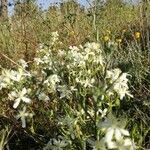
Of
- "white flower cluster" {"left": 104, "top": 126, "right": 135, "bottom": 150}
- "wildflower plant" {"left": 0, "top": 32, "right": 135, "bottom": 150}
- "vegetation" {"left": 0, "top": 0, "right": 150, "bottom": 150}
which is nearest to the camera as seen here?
"white flower cluster" {"left": 104, "top": 126, "right": 135, "bottom": 150}

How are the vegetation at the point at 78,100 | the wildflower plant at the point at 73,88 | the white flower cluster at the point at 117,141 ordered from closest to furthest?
1. the white flower cluster at the point at 117,141
2. the vegetation at the point at 78,100
3. the wildflower plant at the point at 73,88

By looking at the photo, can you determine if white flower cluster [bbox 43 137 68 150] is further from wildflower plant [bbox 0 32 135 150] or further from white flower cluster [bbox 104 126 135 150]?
white flower cluster [bbox 104 126 135 150]

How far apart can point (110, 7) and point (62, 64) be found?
5840 millimetres

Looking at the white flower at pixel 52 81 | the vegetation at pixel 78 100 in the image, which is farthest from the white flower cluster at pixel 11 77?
the white flower at pixel 52 81

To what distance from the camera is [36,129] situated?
332cm

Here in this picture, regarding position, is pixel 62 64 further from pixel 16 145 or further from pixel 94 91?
pixel 16 145

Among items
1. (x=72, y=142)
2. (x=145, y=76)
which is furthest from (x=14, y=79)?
(x=145, y=76)

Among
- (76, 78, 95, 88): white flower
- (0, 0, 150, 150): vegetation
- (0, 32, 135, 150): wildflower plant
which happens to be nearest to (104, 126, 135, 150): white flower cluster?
(0, 0, 150, 150): vegetation

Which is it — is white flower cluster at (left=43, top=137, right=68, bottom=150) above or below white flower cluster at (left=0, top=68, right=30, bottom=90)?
below

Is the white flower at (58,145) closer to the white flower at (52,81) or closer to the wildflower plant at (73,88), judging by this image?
the wildflower plant at (73,88)

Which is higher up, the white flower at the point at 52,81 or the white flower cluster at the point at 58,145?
the white flower at the point at 52,81

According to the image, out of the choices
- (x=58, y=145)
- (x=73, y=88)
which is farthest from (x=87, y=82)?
(x=58, y=145)

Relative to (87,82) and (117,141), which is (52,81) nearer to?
(87,82)

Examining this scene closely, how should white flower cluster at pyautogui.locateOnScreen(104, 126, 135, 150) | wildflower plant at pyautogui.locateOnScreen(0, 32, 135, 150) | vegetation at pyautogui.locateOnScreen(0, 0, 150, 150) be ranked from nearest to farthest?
white flower cluster at pyautogui.locateOnScreen(104, 126, 135, 150) < vegetation at pyautogui.locateOnScreen(0, 0, 150, 150) < wildflower plant at pyautogui.locateOnScreen(0, 32, 135, 150)
